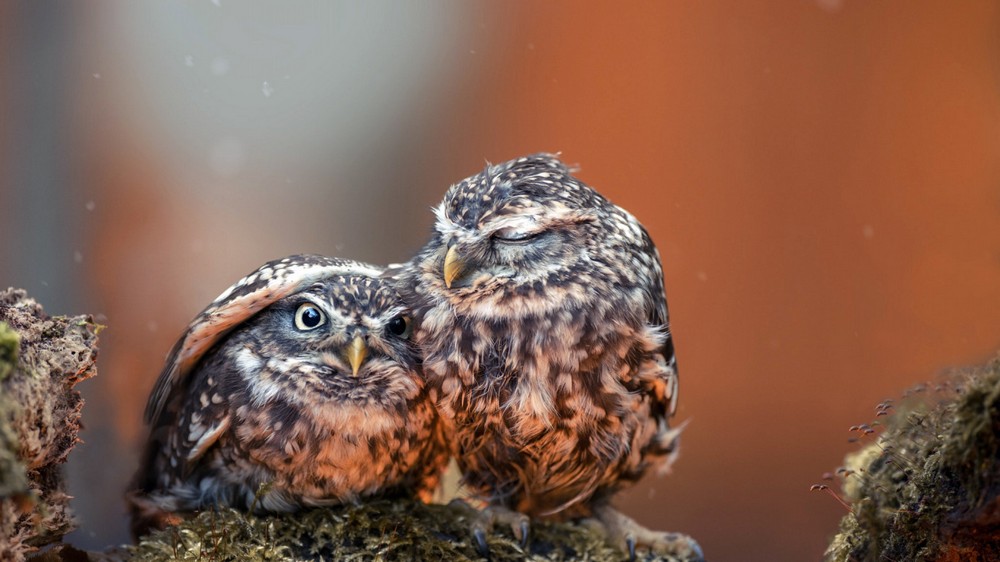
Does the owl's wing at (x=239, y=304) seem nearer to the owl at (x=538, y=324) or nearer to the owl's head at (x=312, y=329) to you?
the owl's head at (x=312, y=329)

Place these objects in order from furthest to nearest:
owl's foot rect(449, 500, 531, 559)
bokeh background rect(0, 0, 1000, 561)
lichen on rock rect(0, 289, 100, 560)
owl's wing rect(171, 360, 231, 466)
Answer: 1. bokeh background rect(0, 0, 1000, 561)
2. owl's foot rect(449, 500, 531, 559)
3. owl's wing rect(171, 360, 231, 466)
4. lichen on rock rect(0, 289, 100, 560)

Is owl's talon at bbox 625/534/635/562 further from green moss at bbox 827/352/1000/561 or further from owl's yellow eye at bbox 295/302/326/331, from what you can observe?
owl's yellow eye at bbox 295/302/326/331

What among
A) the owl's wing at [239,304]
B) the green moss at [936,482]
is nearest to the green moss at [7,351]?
the owl's wing at [239,304]

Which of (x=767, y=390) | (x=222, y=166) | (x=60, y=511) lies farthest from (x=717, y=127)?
(x=60, y=511)

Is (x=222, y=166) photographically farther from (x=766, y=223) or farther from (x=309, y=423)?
(x=766, y=223)

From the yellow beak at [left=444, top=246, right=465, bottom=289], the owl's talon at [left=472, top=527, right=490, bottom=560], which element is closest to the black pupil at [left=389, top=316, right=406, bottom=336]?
the yellow beak at [left=444, top=246, right=465, bottom=289]
